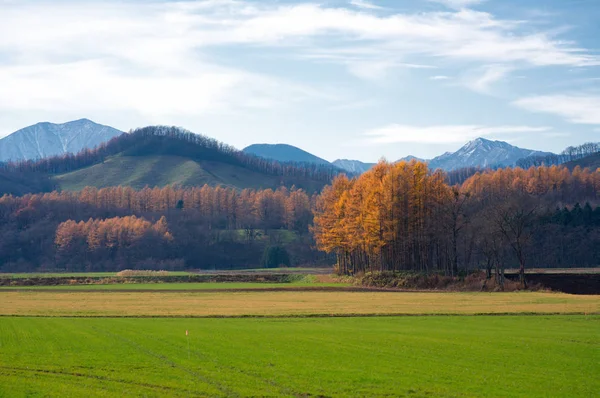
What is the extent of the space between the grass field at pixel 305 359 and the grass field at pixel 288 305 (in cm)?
916

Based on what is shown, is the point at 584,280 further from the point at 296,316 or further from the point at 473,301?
the point at 296,316

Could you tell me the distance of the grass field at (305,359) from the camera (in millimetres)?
22828

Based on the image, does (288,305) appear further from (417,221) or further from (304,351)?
(417,221)

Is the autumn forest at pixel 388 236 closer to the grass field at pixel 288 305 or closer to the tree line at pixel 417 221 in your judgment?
the tree line at pixel 417 221

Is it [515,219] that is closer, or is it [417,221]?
[515,219]

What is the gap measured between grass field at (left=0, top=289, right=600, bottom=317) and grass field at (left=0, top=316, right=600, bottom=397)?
30.1 feet

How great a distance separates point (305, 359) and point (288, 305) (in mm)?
32508

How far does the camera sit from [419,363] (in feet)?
90.8

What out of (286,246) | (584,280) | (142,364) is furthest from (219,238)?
(142,364)

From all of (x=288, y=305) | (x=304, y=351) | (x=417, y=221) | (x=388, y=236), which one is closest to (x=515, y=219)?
(x=417, y=221)

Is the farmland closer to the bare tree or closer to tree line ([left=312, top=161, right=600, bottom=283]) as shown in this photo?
the bare tree

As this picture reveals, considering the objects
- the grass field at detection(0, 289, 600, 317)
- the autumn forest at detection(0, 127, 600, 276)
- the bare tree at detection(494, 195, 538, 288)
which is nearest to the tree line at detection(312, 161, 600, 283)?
the bare tree at detection(494, 195, 538, 288)

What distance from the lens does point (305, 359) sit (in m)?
29.0

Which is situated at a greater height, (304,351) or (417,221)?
(417,221)
